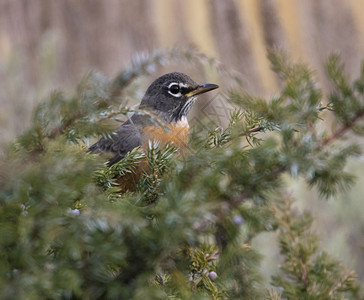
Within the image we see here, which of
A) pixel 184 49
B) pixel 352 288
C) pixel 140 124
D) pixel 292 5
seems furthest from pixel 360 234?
pixel 292 5

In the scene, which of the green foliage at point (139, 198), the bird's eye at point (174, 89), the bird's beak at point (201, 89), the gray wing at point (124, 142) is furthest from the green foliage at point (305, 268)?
the bird's eye at point (174, 89)

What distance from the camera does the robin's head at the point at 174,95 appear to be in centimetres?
367

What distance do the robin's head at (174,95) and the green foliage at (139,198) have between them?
7.37 ft

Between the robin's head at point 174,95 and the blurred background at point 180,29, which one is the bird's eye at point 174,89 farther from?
the blurred background at point 180,29

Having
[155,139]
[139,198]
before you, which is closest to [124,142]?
[155,139]

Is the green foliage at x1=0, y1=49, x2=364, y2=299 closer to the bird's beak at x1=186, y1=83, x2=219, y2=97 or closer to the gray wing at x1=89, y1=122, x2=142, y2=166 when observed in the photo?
the gray wing at x1=89, y1=122, x2=142, y2=166

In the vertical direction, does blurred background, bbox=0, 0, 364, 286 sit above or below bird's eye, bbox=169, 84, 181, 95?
below

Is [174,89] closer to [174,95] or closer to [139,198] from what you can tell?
[174,95]

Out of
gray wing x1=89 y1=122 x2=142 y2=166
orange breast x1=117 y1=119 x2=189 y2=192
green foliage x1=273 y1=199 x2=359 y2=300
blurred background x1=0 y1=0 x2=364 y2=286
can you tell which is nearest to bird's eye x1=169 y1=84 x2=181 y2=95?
orange breast x1=117 y1=119 x2=189 y2=192

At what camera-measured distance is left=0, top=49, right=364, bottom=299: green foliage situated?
106cm

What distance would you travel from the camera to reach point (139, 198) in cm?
131

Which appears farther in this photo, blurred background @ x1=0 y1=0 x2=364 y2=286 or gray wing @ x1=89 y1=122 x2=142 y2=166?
blurred background @ x1=0 y1=0 x2=364 y2=286

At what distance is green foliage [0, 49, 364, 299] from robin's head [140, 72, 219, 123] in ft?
7.37

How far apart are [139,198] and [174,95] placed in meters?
2.49
